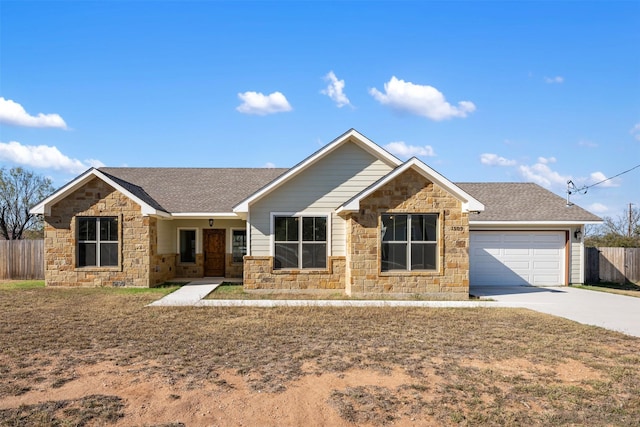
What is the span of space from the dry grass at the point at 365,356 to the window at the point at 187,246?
7358mm

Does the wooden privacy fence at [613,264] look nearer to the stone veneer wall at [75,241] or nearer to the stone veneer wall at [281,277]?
the stone veneer wall at [281,277]

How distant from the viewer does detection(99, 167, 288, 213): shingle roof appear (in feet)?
57.1

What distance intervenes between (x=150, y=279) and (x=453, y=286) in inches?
414

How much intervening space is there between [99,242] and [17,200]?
18177 millimetres

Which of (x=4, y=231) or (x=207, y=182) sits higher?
(x=207, y=182)

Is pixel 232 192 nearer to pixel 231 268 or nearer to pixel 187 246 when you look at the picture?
pixel 187 246

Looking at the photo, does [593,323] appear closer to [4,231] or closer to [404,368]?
[404,368]

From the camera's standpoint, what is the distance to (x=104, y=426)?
430 cm

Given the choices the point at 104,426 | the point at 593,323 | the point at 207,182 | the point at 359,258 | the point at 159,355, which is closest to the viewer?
the point at 104,426

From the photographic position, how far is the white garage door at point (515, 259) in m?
16.3

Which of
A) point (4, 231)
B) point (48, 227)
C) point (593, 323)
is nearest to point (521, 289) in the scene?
point (593, 323)

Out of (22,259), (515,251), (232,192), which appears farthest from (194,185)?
(515,251)

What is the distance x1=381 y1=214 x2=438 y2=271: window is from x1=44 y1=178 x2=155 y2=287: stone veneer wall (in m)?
8.60

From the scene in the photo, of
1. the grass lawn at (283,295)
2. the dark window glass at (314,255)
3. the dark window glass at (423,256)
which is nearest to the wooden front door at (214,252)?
the grass lawn at (283,295)
